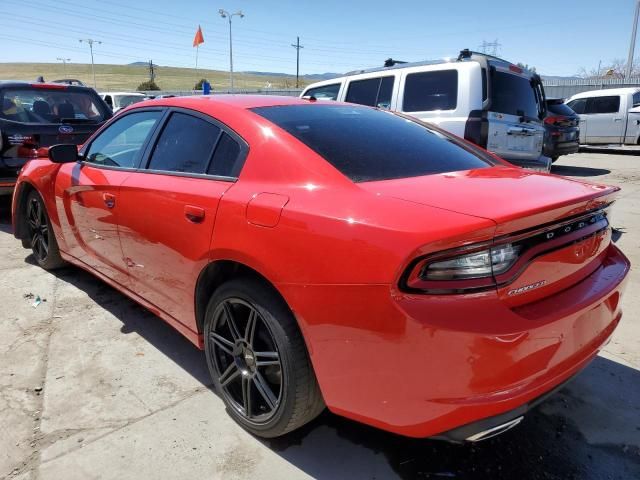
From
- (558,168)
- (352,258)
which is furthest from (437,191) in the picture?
(558,168)

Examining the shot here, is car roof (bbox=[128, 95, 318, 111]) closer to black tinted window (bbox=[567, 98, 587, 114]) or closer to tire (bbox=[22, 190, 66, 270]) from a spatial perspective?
tire (bbox=[22, 190, 66, 270])

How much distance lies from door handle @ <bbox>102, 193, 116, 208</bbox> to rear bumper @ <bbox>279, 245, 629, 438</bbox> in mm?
1734

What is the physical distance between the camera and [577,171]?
11.7 m

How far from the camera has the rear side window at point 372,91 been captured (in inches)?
277

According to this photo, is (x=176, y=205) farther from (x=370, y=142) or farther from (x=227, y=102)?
(x=370, y=142)

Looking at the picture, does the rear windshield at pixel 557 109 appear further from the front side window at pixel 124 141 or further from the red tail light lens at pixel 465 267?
the red tail light lens at pixel 465 267

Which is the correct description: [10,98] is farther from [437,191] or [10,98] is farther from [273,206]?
[437,191]

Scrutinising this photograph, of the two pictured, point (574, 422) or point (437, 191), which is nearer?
point (437, 191)

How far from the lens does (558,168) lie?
478 inches

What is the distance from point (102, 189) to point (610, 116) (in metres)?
15.5

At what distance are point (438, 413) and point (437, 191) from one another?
843 millimetres

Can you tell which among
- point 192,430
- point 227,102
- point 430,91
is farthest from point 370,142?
point 430,91

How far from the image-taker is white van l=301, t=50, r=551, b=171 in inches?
237

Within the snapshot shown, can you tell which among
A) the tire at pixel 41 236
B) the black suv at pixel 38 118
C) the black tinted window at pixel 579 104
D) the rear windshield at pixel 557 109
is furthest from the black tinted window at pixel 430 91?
the black tinted window at pixel 579 104
